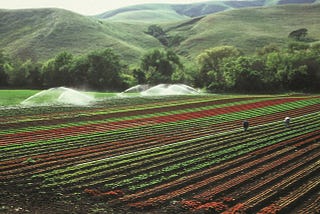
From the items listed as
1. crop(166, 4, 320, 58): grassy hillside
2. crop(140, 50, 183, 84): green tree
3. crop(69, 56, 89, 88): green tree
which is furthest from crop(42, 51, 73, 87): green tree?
crop(166, 4, 320, 58): grassy hillside

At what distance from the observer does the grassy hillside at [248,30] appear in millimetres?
152125

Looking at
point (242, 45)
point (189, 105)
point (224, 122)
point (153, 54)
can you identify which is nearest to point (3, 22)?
point (153, 54)

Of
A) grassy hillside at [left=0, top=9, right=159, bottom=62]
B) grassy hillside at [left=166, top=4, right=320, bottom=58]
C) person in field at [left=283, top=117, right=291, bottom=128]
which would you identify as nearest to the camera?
person in field at [left=283, top=117, right=291, bottom=128]

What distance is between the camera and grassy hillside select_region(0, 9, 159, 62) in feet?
439

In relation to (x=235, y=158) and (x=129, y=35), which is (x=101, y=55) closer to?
(x=235, y=158)

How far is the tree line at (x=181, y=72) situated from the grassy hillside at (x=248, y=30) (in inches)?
1671

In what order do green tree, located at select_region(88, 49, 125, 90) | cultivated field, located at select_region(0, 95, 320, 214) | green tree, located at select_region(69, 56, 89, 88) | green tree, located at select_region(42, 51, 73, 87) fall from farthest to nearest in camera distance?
1. green tree, located at select_region(42, 51, 73, 87)
2. green tree, located at select_region(88, 49, 125, 90)
3. green tree, located at select_region(69, 56, 89, 88)
4. cultivated field, located at select_region(0, 95, 320, 214)

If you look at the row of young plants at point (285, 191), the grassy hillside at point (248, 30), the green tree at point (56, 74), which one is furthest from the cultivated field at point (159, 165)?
the grassy hillside at point (248, 30)

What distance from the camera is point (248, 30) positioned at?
559 feet

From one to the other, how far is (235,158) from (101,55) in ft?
239

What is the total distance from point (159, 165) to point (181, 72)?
262 feet

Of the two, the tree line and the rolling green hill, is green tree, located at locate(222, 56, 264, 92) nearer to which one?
the tree line

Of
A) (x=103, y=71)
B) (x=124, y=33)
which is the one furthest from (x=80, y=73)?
(x=124, y=33)

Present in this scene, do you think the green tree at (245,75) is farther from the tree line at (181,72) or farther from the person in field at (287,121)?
the person in field at (287,121)
